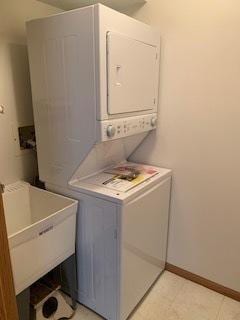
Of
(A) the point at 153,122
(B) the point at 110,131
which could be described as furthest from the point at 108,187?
(A) the point at 153,122

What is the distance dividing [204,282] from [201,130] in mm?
1375

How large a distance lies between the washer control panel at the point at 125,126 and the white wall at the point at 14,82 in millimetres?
827

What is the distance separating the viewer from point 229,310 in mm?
2006

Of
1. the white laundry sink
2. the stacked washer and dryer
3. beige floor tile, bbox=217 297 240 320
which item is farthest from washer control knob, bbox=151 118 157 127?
beige floor tile, bbox=217 297 240 320

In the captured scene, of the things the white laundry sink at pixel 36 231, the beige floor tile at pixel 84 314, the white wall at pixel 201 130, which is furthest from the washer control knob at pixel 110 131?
the beige floor tile at pixel 84 314

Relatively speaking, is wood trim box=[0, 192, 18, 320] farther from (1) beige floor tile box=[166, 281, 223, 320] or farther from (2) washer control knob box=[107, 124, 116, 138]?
(1) beige floor tile box=[166, 281, 223, 320]

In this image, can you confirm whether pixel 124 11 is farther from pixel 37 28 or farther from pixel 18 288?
pixel 18 288

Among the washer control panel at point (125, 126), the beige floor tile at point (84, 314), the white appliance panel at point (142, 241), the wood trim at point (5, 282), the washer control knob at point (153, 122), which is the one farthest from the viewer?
the washer control knob at point (153, 122)

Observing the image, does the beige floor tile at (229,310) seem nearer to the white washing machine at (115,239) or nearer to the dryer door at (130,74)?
the white washing machine at (115,239)

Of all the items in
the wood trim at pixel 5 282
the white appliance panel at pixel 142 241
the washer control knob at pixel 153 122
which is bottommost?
the white appliance panel at pixel 142 241

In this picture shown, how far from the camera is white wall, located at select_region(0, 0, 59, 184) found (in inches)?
70.5

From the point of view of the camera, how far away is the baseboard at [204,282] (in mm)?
2115

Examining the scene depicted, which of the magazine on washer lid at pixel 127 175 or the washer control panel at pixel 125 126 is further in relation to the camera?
the magazine on washer lid at pixel 127 175

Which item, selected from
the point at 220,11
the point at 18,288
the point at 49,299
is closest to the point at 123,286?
the point at 49,299
